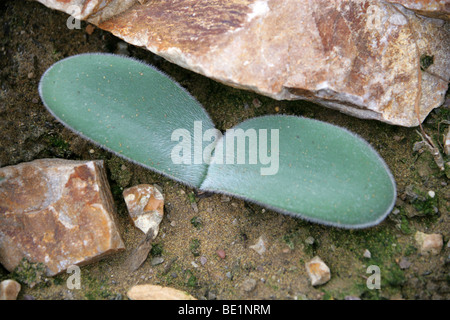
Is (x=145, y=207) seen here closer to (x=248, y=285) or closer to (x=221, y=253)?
(x=221, y=253)

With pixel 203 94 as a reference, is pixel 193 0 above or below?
above

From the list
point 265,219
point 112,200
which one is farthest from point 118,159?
point 265,219

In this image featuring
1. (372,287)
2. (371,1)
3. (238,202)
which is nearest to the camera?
(372,287)

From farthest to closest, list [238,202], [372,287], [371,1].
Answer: [238,202] < [371,1] < [372,287]

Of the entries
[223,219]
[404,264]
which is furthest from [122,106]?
[404,264]

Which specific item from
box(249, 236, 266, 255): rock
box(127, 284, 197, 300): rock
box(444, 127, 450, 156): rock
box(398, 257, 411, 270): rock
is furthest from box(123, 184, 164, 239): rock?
box(444, 127, 450, 156): rock

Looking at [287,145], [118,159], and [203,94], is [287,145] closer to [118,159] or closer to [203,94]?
[203,94]

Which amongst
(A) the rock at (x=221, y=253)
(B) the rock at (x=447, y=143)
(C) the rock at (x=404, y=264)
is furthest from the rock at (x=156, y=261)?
(B) the rock at (x=447, y=143)
